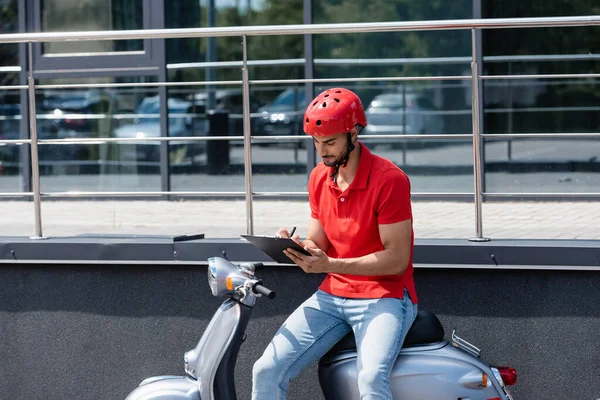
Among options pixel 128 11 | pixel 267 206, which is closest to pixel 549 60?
pixel 267 206

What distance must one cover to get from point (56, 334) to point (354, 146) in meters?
2.30

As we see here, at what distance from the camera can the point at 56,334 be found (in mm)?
5520

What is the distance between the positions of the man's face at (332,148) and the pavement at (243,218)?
70.6 inches

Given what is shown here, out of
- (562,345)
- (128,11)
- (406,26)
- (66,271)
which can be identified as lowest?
(562,345)

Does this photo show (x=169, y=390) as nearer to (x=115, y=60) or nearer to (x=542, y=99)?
(x=115, y=60)

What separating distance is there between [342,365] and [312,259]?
53cm

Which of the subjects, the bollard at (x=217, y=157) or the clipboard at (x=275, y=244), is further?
the bollard at (x=217, y=157)

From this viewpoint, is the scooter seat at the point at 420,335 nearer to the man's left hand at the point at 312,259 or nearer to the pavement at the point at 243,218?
the man's left hand at the point at 312,259

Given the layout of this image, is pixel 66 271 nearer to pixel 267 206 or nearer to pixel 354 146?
pixel 354 146

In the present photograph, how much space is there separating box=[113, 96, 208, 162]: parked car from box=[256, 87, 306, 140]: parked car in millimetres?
636

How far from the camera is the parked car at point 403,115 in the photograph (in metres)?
9.16

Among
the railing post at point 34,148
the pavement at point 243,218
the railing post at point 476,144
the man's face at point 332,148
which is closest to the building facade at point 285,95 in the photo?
the pavement at point 243,218

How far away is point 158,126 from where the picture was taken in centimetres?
951

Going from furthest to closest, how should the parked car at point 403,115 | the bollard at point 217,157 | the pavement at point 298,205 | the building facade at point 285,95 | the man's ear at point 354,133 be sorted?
1. the bollard at point 217,157
2. the parked car at point 403,115
3. the building facade at point 285,95
4. the pavement at point 298,205
5. the man's ear at point 354,133
